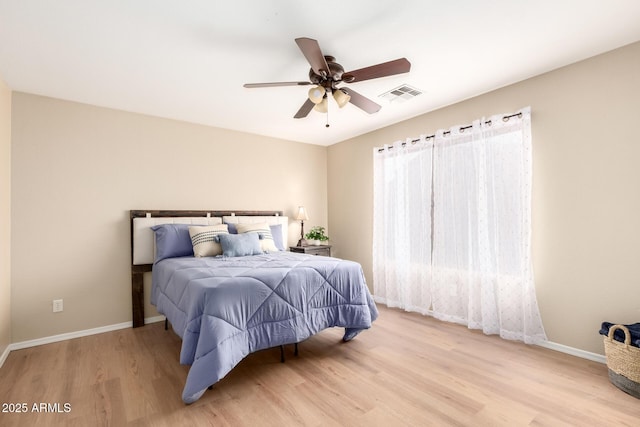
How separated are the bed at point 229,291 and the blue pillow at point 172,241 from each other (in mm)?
10

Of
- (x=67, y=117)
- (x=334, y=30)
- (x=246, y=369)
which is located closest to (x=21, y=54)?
(x=67, y=117)

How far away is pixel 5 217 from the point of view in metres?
2.79

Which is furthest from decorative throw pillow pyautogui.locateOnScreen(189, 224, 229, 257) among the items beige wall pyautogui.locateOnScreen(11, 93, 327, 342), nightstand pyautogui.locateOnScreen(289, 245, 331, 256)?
nightstand pyautogui.locateOnScreen(289, 245, 331, 256)

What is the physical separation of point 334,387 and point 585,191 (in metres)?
2.59

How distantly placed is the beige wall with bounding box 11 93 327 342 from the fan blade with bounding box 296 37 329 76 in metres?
2.43

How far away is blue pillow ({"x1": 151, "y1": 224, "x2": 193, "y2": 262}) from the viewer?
3371 millimetres

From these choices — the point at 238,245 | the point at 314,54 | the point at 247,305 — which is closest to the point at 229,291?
the point at 247,305

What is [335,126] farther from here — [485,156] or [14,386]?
[14,386]

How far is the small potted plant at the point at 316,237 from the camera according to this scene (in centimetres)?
478

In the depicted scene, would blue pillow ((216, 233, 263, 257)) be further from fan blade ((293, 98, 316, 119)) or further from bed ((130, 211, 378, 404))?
fan blade ((293, 98, 316, 119))

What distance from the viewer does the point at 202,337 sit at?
6.31 ft

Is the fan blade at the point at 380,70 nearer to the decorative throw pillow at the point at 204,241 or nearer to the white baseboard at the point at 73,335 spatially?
the decorative throw pillow at the point at 204,241

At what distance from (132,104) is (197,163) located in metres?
0.96

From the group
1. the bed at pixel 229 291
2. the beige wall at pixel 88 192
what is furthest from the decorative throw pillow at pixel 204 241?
the beige wall at pixel 88 192
